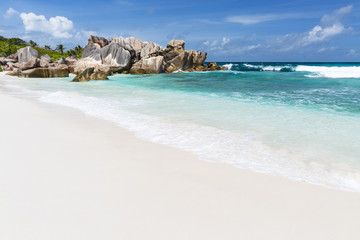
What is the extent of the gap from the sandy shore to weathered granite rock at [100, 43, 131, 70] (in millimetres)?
38330

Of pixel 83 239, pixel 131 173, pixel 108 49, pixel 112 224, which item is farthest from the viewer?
pixel 108 49

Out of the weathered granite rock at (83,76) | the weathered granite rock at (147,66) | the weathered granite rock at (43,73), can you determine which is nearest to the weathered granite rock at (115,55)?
the weathered granite rock at (147,66)

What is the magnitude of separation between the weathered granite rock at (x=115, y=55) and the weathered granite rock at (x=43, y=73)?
9.04 metres

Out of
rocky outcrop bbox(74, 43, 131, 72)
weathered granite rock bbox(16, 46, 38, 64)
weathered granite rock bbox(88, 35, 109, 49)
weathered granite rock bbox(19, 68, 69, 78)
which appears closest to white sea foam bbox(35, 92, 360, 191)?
weathered granite rock bbox(19, 68, 69, 78)

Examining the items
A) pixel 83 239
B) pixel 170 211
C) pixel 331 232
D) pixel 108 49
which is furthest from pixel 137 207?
pixel 108 49

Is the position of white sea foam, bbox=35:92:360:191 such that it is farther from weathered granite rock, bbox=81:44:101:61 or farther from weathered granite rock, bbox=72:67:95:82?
weathered granite rock, bbox=81:44:101:61

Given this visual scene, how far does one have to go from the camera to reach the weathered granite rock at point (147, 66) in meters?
44.2

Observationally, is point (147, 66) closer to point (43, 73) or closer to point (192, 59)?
point (192, 59)

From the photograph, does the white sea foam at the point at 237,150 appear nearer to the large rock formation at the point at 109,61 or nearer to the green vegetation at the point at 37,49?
the large rock formation at the point at 109,61

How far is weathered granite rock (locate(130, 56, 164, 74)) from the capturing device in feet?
145

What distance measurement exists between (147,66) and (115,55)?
629 cm

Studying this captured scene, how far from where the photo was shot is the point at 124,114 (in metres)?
8.79

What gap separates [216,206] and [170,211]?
0.56 metres

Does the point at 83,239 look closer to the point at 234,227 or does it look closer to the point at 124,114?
the point at 234,227
